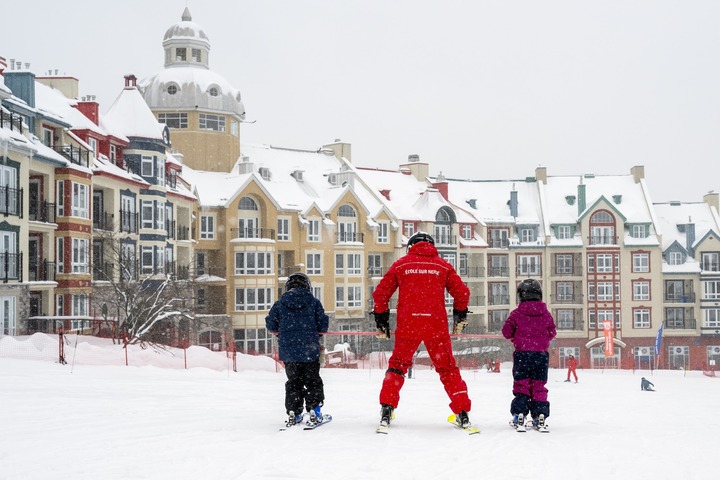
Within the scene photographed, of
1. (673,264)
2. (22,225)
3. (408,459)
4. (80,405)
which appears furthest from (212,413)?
(673,264)

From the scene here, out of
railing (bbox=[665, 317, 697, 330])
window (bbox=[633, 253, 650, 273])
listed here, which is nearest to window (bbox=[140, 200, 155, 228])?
window (bbox=[633, 253, 650, 273])

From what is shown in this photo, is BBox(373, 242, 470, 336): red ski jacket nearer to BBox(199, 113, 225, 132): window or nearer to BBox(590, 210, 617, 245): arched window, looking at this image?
BBox(199, 113, 225, 132): window

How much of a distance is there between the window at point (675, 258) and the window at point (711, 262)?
148 cm

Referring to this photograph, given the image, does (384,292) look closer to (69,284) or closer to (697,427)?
(697,427)

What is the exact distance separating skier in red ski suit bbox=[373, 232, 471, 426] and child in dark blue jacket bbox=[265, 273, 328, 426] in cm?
74

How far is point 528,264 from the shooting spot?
66000 millimetres

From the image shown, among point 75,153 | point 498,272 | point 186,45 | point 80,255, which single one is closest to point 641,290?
point 498,272

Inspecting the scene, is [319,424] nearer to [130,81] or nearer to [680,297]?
[130,81]

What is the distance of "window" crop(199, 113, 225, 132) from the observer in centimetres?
5409

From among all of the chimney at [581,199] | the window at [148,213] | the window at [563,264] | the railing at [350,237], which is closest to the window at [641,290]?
the window at [563,264]

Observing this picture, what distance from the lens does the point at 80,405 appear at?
34.9 feet

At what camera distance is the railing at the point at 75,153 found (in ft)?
111

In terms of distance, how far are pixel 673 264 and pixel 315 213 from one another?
92.2ft

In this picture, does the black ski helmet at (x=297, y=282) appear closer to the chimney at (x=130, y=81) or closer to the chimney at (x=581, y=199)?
the chimney at (x=130, y=81)
